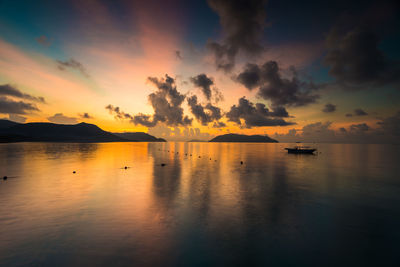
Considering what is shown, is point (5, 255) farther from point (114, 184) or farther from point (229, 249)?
point (114, 184)

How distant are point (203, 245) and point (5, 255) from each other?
13.1 metres

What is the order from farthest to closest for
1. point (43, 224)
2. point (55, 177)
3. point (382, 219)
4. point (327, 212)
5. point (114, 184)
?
point (55, 177), point (114, 184), point (327, 212), point (382, 219), point (43, 224)

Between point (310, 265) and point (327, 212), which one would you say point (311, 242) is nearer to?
point (310, 265)

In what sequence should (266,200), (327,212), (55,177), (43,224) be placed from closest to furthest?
(43,224), (327,212), (266,200), (55,177)

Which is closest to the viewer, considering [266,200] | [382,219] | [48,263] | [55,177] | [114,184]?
[48,263]

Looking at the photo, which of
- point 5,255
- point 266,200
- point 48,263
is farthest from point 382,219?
point 5,255

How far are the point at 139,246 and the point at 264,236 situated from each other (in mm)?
9911

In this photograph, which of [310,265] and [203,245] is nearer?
[310,265]

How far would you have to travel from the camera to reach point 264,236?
15.9 meters

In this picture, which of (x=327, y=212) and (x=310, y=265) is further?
(x=327, y=212)

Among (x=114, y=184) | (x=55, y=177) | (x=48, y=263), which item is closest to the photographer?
(x=48, y=263)

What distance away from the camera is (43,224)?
17297 millimetres

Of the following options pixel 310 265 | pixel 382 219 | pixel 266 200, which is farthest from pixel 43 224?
pixel 382 219

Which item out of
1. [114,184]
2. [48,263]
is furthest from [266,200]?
[114,184]
